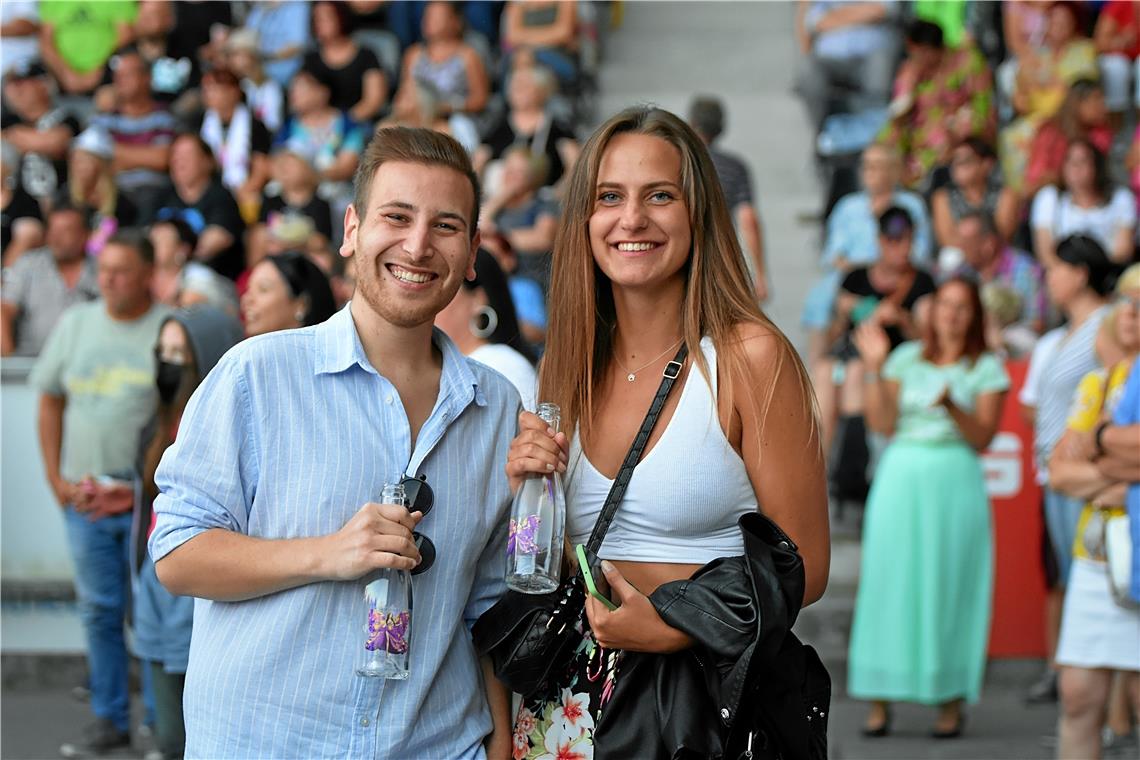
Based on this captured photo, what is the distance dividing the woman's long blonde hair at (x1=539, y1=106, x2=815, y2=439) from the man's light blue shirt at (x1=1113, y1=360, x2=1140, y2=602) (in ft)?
9.11

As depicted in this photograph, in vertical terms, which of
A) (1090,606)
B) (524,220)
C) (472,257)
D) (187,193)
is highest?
(187,193)

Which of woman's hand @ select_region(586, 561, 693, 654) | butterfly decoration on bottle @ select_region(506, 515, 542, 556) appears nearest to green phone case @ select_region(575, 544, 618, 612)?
woman's hand @ select_region(586, 561, 693, 654)

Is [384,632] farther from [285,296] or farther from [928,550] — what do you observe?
[928,550]

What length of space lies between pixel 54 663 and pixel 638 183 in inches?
257

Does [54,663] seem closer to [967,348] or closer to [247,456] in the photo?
[967,348]

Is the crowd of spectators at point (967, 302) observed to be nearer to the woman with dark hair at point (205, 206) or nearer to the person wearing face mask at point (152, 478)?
the person wearing face mask at point (152, 478)

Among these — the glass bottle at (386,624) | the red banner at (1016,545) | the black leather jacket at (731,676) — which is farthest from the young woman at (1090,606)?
the glass bottle at (386,624)

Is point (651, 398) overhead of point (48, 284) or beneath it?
beneath

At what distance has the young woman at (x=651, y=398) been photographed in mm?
3232

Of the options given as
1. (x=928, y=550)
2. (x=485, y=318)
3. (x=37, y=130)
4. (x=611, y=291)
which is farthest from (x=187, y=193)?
(x=611, y=291)

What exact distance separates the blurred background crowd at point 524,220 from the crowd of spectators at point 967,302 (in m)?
0.02

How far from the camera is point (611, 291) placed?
3.63m

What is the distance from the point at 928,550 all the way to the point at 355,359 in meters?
5.41

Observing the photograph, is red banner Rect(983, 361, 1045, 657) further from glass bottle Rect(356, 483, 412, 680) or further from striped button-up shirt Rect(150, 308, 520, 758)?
glass bottle Rect(356, 483, 412, 680)
